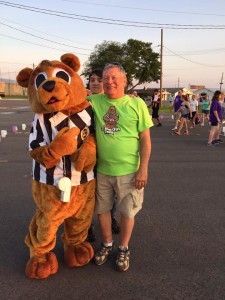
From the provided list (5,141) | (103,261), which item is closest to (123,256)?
(103,261)

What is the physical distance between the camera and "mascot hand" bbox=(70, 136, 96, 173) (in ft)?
8.59

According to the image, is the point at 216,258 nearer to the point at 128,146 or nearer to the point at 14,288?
the point at 128,146

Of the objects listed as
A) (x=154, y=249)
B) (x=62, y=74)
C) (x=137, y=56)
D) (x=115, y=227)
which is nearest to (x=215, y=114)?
(x=115, y=227)

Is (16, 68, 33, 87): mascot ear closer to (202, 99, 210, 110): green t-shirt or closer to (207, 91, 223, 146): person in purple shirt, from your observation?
(207, 91, 223, 146): person in purple shirt

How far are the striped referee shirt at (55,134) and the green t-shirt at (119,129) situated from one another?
0.38ft

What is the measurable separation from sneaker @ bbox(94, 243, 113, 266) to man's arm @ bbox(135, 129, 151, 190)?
738 millimetres

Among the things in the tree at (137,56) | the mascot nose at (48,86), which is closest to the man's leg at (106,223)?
the mascot nose at (48,86)

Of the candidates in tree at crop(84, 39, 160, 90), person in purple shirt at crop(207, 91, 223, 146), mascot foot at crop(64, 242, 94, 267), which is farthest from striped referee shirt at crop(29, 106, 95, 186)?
tree at crop(84, 39, 160, 90)

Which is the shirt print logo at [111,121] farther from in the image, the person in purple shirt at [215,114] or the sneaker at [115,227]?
the person in purple shirt at [215,114]

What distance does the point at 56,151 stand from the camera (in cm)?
245

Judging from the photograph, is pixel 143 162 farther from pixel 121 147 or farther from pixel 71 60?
pixel 71 60

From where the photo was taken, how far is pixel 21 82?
2.69m

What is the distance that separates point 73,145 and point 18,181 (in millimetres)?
3327

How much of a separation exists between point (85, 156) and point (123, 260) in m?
1.04
